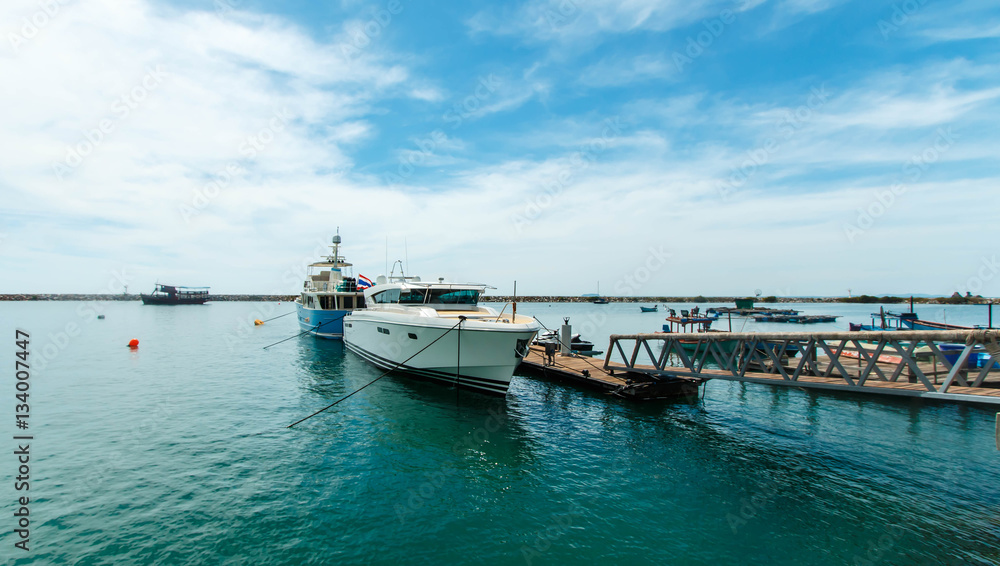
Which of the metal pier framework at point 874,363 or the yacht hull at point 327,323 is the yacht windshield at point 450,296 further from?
the yacht hull at point 327,323

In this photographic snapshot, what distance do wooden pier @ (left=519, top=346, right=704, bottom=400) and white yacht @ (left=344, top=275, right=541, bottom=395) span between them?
16.0ft

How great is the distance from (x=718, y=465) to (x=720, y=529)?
142 inches

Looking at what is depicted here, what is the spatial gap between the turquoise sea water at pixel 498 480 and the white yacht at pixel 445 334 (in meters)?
1.39

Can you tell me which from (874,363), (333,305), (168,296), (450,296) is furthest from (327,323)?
(168,296)

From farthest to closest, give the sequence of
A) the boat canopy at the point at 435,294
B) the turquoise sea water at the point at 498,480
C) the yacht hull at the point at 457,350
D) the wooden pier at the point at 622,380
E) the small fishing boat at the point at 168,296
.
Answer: the small fishing boat at the point at 168,296 < the boat canopy at the point at 435,294 < the wooden pier at the point at 622,380 < the yacht hull at the point at 457,350 < the turquoise sea water at the point at 498,480

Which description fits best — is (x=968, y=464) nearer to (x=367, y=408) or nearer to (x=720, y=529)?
(x=720, y=529)

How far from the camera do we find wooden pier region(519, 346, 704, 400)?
18188 mm

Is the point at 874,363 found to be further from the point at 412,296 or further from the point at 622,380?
the point at 412,296

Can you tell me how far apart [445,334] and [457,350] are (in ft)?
2.91

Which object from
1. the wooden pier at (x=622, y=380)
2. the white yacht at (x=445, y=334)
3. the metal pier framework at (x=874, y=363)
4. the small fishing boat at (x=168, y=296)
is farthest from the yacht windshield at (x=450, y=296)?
the small fishing boat at (x=168, y=296)

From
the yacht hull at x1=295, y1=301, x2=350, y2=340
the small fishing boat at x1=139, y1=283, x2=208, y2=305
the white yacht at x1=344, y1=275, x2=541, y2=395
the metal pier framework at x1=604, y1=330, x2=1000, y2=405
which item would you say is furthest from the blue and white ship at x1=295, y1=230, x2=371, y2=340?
the small fishing boat at x1=139, y1=283, x2=208, y2=305

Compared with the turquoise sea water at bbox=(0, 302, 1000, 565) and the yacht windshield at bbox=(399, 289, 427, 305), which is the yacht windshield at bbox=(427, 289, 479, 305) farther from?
the turquoise sea water at bbox=(0, 302, 1000, 565)

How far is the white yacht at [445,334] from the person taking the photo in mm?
16812

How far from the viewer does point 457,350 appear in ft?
58.5
